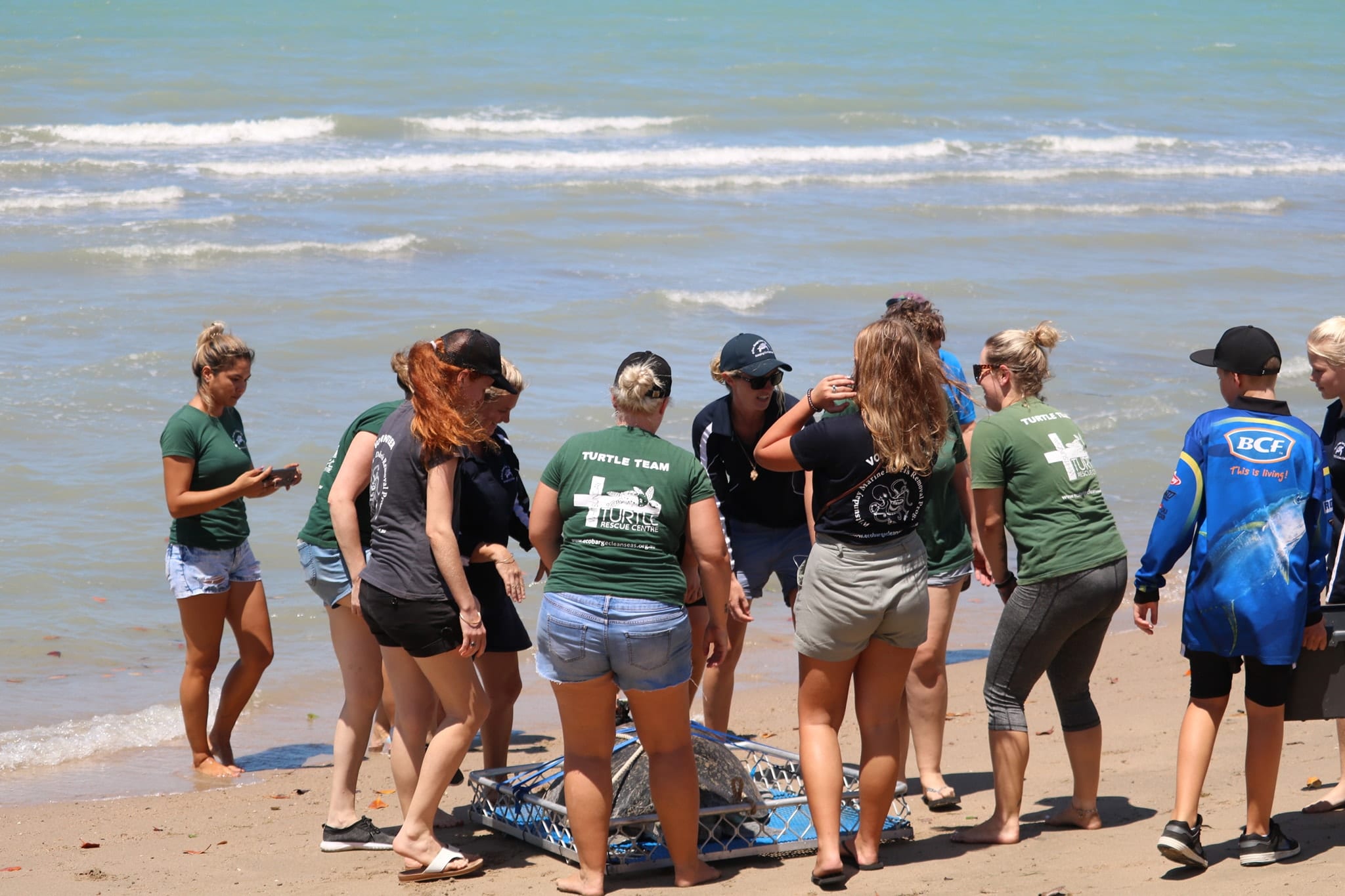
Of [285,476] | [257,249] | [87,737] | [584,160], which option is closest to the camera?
[285,476]

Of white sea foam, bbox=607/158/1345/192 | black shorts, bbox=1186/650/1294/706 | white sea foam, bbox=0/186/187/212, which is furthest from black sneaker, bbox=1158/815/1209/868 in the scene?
white sea foam, bbox=607/158/1345/192

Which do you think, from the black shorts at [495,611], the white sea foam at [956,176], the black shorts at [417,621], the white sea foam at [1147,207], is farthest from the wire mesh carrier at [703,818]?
the white sea foam at [956,176]

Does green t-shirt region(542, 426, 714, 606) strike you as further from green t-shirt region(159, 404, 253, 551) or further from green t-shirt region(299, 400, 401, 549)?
green t-shirt region(159, 404, 253, 551)

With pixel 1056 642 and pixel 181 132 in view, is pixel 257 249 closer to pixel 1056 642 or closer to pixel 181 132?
pixel 181 132

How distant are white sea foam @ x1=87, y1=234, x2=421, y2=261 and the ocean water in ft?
0.27

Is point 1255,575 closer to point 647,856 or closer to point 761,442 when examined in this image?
point 761,442

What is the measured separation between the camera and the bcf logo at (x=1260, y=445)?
446 cm

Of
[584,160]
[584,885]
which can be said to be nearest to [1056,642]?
[584,885]

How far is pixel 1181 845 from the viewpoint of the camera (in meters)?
4.39

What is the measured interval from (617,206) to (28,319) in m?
10.6

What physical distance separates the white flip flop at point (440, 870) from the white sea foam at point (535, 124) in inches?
1050

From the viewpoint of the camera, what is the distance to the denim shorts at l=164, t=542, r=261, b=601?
6285 mm

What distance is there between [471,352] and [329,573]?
4.10ft

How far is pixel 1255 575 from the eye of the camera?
4445 mm
